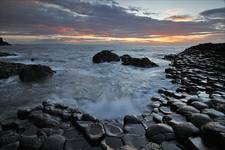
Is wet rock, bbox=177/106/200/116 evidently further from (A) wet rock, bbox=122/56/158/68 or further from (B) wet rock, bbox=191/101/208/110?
(A) wet rock, bbox=122/56/158/68

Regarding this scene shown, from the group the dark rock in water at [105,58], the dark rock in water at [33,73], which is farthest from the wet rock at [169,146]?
the dark rock in water at [105,58]

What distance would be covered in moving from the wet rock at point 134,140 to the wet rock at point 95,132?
481mm

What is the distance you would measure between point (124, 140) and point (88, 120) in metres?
1.14

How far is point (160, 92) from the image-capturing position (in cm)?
739

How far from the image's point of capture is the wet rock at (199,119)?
149 inches

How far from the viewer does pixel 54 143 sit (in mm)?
3342

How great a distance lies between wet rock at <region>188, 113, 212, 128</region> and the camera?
3.79m

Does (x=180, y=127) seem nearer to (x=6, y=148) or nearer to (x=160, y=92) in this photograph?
(x=6, y=148)

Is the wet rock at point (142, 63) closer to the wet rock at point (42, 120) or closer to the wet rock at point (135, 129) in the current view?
Answer: the wet rock at point (135, 129)

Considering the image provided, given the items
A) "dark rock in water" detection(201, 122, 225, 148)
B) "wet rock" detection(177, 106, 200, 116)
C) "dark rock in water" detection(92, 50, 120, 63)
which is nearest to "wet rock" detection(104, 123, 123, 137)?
"dark rock in water" detection(201, 122, 225, 148)

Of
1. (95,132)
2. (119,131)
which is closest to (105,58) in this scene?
(119,131)

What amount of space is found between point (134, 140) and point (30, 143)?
1.90 metres

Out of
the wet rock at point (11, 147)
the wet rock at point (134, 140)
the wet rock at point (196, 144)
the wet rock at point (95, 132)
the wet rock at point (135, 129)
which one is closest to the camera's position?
the wet rock at point (196, 144)

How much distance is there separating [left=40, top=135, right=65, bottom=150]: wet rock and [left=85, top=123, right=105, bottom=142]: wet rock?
0.51 meters
